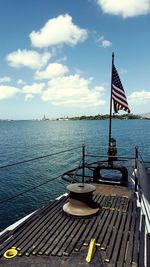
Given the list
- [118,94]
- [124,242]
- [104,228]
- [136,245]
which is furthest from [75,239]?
[118,94]

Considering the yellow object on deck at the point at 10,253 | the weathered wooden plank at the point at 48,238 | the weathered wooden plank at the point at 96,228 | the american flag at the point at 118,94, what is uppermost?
the american flag at the point at 118,94

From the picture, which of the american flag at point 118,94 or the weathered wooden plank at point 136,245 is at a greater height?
the american flag at point 118,94

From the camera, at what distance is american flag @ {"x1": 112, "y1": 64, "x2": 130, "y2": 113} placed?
13.7 m

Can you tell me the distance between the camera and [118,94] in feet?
45.2

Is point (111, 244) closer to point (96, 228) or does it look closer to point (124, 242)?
point (124, 242)

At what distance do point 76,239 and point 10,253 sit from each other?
1.50 metres

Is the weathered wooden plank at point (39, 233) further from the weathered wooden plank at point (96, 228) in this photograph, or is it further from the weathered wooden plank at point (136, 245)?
the weathered wooden plank at point (136, 245)

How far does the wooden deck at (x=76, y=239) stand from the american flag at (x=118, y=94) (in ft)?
23.4

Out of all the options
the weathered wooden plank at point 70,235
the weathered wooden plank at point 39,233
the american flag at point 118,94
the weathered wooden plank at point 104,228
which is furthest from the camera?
the american flag at point 118,94

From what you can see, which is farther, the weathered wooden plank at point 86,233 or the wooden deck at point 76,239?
the weathered wooden plank at point 86,233

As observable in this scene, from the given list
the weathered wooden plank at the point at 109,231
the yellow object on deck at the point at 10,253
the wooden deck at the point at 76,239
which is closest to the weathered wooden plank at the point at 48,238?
the wooden deck at the point at 76,239

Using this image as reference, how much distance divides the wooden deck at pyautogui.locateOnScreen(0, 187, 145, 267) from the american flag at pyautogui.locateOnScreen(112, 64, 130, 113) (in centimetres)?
712

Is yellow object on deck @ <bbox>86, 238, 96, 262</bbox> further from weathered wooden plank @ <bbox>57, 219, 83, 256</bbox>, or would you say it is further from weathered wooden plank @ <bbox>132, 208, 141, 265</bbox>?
weathered wooden plank @ <bbox>132, 208, 141, 265</bbox>

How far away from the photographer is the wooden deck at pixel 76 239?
5066mm
